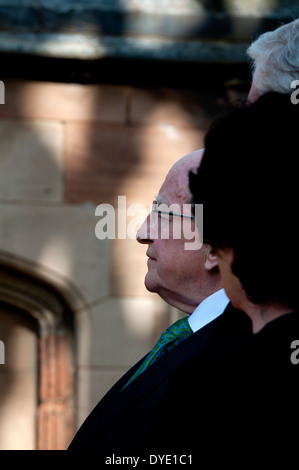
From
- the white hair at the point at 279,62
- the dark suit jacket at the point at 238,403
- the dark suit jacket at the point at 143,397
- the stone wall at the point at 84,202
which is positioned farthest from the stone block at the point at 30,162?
the dark suit jacket at the point at 238,403

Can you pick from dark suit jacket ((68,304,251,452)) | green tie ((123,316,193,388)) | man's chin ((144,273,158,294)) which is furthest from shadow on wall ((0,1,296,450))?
dark suit jacket ((68,304,251,452))

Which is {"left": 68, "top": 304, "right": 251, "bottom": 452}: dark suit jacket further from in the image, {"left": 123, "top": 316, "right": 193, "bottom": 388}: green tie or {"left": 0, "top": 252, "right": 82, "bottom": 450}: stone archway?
{"left": 0, "top": 252, "right": 82, "bottom": 450}: stone archway

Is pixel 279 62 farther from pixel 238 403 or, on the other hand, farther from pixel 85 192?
pixel 85 192

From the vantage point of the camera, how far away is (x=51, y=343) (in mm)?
4242

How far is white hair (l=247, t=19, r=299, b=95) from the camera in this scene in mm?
1731

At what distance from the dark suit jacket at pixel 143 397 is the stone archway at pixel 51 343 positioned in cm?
255

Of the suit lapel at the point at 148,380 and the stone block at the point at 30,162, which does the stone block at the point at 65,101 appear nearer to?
the stone block at the point at 30,162

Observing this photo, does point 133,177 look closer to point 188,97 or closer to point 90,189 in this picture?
point 90,189

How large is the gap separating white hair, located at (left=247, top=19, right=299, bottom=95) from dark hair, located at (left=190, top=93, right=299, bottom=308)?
1.75 feet

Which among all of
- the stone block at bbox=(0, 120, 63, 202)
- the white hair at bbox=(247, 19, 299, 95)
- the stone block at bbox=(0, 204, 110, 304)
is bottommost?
the white hair at bbox=(247, 19, 299, 95)

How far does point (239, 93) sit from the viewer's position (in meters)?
4.28

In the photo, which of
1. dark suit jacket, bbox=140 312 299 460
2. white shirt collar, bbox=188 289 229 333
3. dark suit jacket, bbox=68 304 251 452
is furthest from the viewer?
white shirt collar, bbox=188 289 229 333

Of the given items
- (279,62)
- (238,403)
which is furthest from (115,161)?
(238,403)

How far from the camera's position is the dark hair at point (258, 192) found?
1136 mm
